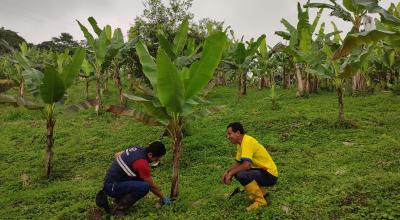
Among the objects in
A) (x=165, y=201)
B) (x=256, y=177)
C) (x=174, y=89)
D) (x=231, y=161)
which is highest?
(x=174, y=89)

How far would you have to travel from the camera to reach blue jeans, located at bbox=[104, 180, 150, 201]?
581 centimetres

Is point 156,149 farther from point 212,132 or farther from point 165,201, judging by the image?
point 212,132

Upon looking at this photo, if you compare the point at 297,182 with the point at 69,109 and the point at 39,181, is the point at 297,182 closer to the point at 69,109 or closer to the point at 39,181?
the point at 69,109

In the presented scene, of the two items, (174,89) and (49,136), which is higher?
(174,89)

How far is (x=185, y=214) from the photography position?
18.8ft

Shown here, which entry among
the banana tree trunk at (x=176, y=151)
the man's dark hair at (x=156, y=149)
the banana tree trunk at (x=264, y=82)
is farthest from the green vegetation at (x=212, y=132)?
the banana tree trunk at (x=264, y=82)

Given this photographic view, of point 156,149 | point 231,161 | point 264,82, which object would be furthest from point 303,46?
point 264,82

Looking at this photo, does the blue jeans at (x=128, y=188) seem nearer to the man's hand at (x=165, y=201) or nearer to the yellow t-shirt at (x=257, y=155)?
the man's hand at (x=165, y=201)

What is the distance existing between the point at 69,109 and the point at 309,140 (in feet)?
17.2

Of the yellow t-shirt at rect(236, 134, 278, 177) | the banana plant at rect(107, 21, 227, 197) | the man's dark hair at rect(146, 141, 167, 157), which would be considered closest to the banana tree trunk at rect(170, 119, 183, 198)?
the banana plant at rect(107, 21, 227, 197)

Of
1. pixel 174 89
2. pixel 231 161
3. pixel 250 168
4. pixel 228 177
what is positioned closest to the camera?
pixel 174 89

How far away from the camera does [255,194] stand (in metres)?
5.66

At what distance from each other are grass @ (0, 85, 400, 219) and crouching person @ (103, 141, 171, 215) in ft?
0.84

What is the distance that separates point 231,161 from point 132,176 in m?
2.80
